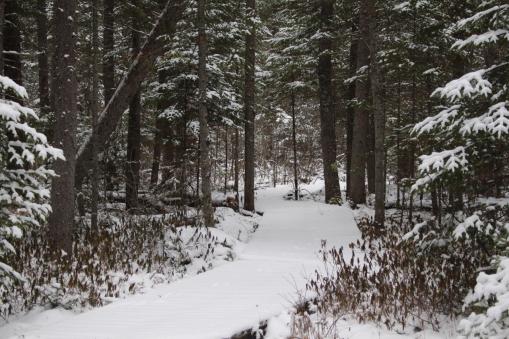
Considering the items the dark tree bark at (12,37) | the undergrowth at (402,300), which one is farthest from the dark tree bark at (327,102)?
the dark tree bark at (12,37)

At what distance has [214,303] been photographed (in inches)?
249

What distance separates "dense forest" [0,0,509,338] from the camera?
510 centimetres

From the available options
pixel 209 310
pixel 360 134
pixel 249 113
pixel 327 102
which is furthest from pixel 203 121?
pixel 327 102

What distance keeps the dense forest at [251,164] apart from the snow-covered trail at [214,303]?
1.43 ft

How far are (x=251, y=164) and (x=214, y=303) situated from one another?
9.74m

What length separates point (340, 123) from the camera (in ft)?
78.3

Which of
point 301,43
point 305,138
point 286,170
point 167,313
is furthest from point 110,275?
point 286,170

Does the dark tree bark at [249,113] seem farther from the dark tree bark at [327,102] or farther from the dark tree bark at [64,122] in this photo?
the dark tree bark at [64,122]

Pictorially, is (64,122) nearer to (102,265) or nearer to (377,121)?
(102,265)

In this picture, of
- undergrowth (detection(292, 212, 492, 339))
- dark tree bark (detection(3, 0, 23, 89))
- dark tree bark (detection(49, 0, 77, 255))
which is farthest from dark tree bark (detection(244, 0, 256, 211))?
undergrowth (detection(292, 212, 492, 339))

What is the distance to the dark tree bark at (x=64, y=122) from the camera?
778 centimetres

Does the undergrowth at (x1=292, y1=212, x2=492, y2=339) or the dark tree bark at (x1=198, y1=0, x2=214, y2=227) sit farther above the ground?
the dark tree bark at (x1=198, y1=0, x2=214, y2=227)

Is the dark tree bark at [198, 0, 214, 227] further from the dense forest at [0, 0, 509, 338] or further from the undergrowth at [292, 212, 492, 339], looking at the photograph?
the undergrowth at [292, 212, 492, 339]

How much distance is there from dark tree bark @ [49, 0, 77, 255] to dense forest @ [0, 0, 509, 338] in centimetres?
2
